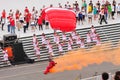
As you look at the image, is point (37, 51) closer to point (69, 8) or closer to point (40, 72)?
point (40, 72)

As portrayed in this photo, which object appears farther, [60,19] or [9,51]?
[9,51]

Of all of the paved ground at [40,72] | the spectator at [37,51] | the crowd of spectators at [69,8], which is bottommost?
the paved ground at [40,72]

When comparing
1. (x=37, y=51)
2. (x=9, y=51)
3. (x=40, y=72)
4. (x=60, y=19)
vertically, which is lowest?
(x=40, y=72)

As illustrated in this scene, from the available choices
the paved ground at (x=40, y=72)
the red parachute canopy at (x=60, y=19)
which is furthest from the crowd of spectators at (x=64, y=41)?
the red parachute canopy at (x=60, y=19)

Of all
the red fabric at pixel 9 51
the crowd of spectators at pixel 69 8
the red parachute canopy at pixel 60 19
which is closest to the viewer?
the red parachute canopy at pixel 60 19

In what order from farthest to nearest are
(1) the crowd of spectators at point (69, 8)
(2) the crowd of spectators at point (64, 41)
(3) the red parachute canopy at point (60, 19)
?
(1) the crowd of spectators at point (69, 8) → (2) the crowd of spectators at point (64, 41) → (3) the red parachute canopy at point (60, 19)

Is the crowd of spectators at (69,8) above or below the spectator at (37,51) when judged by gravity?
above

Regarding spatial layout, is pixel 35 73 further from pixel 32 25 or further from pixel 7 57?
pixel 32 25

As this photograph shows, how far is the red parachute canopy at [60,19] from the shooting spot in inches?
699

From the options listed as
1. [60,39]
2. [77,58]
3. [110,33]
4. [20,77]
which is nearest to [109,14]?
[110,33]

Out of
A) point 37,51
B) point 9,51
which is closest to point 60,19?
point 9,51

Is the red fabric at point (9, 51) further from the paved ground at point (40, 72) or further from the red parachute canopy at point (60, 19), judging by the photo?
the red parachute canopy at point (60, 19)

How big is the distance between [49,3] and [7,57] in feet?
30.7

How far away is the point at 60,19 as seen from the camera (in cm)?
1802
